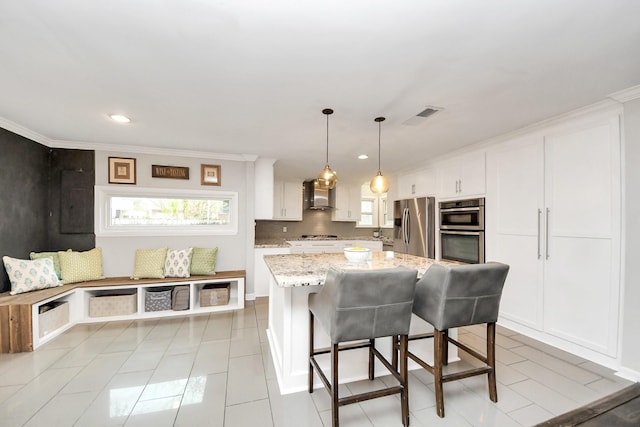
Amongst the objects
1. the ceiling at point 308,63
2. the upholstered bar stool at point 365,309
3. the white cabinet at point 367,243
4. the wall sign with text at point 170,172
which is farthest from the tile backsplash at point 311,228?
the upholstered bar stool at point 365,309

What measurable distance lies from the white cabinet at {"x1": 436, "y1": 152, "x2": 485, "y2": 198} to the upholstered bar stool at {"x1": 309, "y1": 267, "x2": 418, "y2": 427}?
8.02 ft

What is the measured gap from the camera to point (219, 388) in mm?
1901

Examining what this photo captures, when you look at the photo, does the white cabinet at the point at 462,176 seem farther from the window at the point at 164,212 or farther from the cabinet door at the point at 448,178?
the window at the point at 164,212

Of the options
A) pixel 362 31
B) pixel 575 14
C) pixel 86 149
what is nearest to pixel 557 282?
pixel 575 14

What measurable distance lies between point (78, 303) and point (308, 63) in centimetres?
360

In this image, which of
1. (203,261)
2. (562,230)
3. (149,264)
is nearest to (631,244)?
→ (562,230)

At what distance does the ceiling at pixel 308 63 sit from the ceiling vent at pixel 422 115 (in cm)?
3

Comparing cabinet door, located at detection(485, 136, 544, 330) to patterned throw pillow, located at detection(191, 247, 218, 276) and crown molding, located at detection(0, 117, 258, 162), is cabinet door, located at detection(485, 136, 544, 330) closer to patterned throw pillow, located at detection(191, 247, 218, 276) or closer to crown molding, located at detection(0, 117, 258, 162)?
crown molding, located at detection(0, 117, 258, 162)

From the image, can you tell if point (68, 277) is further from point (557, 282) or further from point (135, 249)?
point (557, 282)

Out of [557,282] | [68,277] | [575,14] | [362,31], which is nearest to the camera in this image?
Result: [575,14]

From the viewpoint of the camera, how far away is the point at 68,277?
10.0 feet

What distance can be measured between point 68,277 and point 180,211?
4.61ft

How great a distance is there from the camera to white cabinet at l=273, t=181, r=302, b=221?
5.77m

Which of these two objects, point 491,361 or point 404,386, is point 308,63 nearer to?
point 404,386
